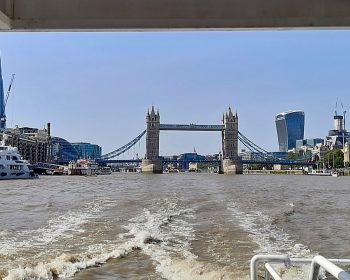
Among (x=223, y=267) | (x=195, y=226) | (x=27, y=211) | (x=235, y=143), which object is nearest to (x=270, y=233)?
(x=195, y=226)

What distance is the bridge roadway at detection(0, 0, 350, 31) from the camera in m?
7.91

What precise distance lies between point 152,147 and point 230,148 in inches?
1133

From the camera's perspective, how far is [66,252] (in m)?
14.9

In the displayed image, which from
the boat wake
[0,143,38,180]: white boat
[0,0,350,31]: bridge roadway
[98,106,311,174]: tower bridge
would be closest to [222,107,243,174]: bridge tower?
[98,106,311,174]: tower bridge

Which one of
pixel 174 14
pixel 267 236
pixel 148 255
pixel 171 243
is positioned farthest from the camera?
pixel 267 236

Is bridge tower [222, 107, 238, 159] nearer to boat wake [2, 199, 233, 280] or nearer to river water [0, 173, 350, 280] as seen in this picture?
river water [0, 173, 350, 280]

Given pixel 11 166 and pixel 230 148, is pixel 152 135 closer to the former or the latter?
pixel 230 148

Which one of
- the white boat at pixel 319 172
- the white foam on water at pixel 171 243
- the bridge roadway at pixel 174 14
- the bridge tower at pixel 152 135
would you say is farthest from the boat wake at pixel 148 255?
the bridge tower at pixel 152 135

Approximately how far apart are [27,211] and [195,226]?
481 inches

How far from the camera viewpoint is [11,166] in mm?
96562

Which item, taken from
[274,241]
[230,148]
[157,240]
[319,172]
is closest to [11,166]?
[157,240]

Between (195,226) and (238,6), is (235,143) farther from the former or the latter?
(238,6)

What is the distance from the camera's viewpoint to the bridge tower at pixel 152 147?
17138cm

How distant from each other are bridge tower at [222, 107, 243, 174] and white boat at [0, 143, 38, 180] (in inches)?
3191
